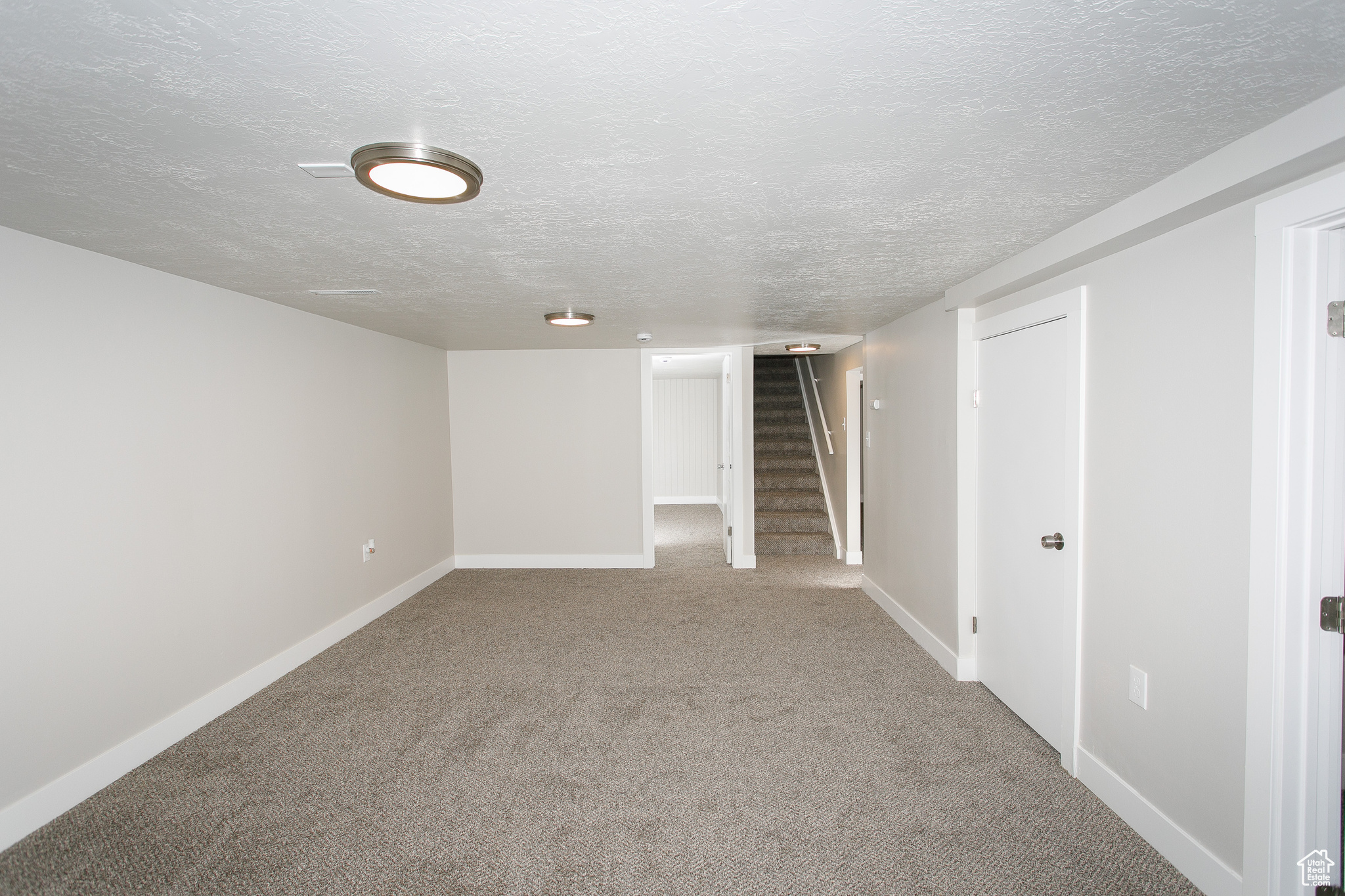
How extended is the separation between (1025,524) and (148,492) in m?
4.11

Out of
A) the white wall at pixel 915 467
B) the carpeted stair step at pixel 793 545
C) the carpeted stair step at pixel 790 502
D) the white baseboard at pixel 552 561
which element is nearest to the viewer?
the white wall at pixel 915 467

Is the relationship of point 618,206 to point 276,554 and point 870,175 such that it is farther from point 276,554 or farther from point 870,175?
point 276,554

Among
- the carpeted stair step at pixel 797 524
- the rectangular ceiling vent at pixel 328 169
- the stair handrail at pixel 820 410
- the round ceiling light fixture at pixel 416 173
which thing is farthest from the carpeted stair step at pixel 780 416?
the rectangular ceiling vent at pixel 328 169

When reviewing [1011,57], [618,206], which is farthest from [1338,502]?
[618,206]

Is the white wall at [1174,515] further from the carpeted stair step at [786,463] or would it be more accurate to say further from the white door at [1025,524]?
the carpeted stair step at [786,463]

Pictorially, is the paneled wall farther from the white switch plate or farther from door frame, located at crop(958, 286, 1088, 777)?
the white switch plate

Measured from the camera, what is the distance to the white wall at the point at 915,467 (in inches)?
148

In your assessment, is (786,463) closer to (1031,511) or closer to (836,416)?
(836,416)

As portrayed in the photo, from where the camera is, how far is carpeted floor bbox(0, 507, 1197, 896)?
2.09 metres

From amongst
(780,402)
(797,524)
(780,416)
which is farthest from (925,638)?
(780,402)

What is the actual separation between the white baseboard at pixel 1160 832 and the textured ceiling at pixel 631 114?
209 cm

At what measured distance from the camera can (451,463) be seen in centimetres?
635

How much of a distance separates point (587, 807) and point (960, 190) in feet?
8.40

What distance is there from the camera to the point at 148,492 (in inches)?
113
